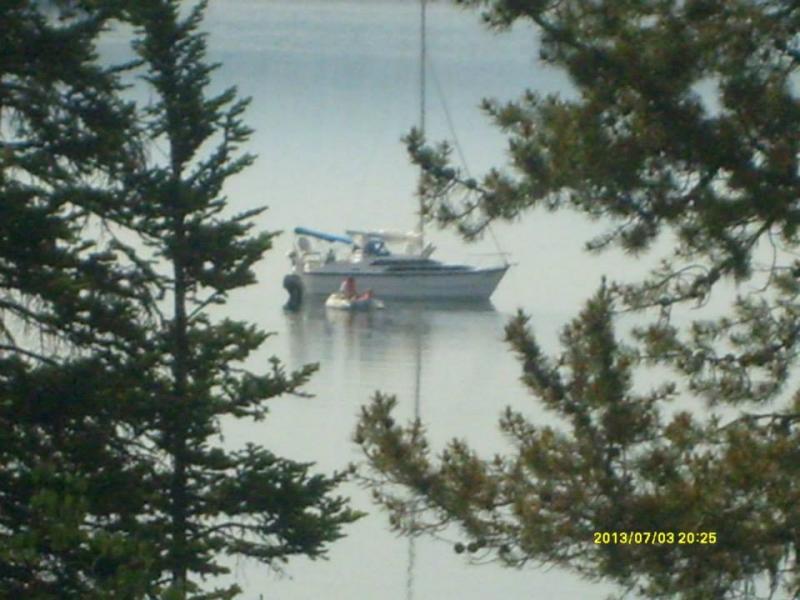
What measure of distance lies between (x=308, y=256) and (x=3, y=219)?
78.3 ft

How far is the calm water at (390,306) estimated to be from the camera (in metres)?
13.5

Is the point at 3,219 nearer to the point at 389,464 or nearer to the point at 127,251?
the point at 127,251

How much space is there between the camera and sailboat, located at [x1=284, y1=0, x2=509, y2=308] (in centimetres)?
2942

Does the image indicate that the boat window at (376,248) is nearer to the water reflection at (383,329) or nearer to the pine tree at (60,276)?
the water reflection at (383,329)

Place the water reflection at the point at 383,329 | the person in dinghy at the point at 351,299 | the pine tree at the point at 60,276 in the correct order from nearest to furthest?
the pine tree at the point at 60,276 → the water reflection at the point at 383,329 → the person in dinghy at the point at 351,299

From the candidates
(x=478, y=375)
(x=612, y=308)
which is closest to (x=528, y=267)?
(x=478, y=375)

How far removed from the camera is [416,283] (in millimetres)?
29922

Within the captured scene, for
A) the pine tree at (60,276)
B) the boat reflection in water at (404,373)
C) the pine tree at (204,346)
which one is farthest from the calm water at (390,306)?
the pine tree at (60,276)

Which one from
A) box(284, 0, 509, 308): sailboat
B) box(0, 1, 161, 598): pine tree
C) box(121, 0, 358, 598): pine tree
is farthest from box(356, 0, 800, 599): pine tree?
box(284, 0, 509, 308): sailboat

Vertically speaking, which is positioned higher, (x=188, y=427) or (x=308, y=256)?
(x=308, y=256)

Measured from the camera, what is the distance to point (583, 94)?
6.71 meters

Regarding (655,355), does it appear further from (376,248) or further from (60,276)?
(376,248)
